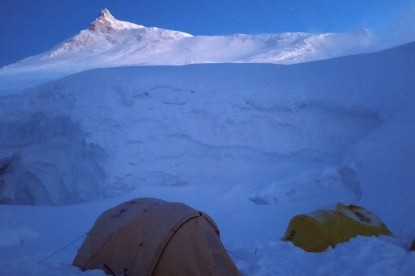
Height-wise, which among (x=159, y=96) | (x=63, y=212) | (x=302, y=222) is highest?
(x=159, y=96)

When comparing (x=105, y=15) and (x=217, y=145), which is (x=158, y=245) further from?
(x=105, y=15)

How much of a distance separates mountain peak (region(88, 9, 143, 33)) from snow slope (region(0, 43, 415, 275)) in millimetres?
25199

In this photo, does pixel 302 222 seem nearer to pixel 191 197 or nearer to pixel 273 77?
pixel 191 197

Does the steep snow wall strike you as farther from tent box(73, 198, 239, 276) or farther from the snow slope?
tent box(73, 198, 239, 276)

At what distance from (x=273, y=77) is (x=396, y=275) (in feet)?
33.2

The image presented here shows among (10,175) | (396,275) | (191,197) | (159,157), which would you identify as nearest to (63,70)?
(10,175)

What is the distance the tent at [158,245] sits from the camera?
4473 mm

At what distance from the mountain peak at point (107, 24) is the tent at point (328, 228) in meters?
35.3

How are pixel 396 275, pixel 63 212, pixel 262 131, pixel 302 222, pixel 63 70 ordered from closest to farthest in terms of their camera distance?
pixel 396 275
pixel 302 222
pixel 63 212
pixel 262 131
pixel 63 70

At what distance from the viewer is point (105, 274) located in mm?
4516

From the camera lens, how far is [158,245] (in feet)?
14.9

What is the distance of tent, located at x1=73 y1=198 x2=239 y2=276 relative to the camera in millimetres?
4473

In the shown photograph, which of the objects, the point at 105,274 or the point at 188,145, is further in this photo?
the point at 188,145

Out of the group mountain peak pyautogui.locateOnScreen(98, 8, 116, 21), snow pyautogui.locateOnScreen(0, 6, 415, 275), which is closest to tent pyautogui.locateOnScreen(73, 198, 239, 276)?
snow pyautogui.locateOnScreen(0, 6, 415, 275)
